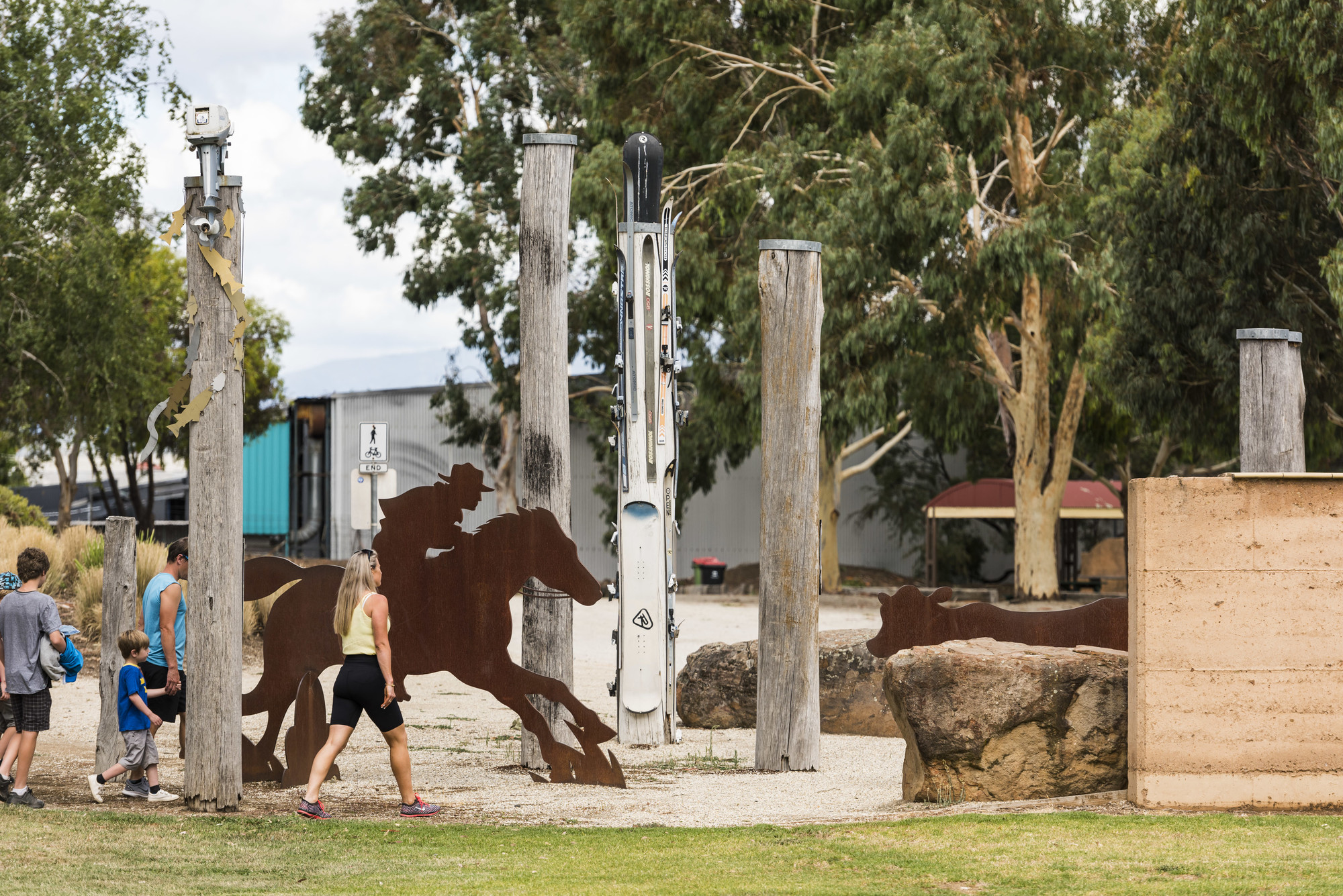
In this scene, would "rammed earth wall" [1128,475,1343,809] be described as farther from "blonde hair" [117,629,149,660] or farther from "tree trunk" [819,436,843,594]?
"tree trunk" [819,436,843,594]

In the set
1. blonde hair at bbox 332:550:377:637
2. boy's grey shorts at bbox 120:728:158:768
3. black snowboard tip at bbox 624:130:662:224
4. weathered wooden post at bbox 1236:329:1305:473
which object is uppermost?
black snowboard tip at bbox 624:130:662:224

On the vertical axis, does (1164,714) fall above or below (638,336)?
below

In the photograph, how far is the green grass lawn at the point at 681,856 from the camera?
6.09 metres

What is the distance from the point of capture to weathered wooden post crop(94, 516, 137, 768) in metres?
9.02

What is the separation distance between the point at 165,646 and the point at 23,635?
79cm

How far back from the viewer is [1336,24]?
716 inches

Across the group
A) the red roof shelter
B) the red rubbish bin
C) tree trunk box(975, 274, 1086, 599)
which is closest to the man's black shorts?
tree trunk box(975, 274, 1086, 599)

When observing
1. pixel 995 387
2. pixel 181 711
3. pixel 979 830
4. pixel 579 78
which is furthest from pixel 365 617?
pixel 579 78

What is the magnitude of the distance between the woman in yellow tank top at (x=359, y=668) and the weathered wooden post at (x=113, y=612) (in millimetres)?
1875

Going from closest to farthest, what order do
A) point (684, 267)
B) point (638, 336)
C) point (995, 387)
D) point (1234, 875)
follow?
1. point (1234, 875)
2. point (638, 336)
3. point (684, 267)
4. point (995, 387)

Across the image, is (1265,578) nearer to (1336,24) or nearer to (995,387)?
(1336,24)

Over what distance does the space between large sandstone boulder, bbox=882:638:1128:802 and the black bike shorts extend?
295cm

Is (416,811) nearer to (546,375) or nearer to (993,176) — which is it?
(546,375)

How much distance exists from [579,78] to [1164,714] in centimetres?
3109
